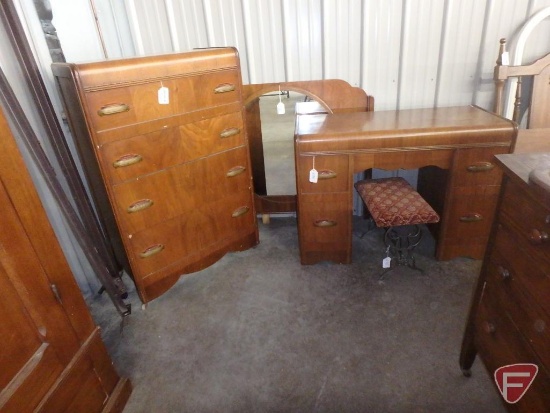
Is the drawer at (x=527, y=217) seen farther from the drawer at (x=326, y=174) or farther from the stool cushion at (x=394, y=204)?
the drawer at (x=326, y=174)

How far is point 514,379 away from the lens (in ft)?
4.09

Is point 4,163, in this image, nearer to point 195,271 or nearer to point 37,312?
point 37,312

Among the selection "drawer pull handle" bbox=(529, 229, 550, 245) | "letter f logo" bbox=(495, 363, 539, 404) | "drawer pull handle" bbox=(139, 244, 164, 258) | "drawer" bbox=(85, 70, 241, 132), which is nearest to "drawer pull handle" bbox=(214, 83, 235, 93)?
"drawer" bbox=(85, 70, 241, 132)

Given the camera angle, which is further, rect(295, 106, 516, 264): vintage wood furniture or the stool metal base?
the stool metal base

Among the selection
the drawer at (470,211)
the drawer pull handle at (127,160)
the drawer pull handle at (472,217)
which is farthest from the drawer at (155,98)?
the drawer pull handle at (472,217)

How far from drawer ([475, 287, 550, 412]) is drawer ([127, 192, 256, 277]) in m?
1.52

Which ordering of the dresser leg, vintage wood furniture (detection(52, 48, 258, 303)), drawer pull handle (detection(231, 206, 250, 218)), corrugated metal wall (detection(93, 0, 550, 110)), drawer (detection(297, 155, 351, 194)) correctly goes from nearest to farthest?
the dresser leg → vintage wood furniture (detection(52, 48, 258, 303)) → drawer (detection(297, 155, 351, 194)) → corrugated metal wall (detection(93, 0, 550, 110)) → drawer pull handle (detection(231, 206, 250, 218))

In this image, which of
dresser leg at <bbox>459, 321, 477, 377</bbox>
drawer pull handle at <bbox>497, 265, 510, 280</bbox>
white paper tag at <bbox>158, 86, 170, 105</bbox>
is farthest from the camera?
white paper tag at <bbox>158, 86, 170, 105</bbox>

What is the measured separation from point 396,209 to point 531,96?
47.3 inches

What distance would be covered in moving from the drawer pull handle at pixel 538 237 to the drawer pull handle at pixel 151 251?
1.79 m

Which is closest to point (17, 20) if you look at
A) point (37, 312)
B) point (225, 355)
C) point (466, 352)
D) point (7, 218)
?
point (7, 218)

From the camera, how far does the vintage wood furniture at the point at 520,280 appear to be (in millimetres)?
1041

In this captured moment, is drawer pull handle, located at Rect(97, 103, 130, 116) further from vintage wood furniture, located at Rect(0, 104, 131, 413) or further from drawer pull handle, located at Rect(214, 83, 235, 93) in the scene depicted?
vintage wood furniture, located at Rect(0, 104, 131, 413)

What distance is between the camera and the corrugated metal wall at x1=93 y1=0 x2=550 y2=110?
2367 mm
